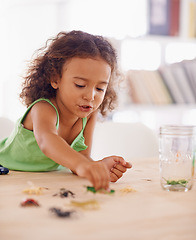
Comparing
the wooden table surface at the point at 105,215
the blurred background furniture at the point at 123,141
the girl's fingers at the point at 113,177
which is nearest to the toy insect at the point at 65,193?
the wooden table surface at the point at 105,215

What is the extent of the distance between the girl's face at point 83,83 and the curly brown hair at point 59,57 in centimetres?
3

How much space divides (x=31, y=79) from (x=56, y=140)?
572 mm

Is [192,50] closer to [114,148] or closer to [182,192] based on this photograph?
[114,148]

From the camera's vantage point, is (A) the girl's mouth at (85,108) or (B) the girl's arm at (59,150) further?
(A) the girl's mouth at (85,108)

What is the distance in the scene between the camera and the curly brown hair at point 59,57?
1255mm

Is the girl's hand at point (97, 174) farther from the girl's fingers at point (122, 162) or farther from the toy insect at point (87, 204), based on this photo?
the girl's fingers at point (122, 162)

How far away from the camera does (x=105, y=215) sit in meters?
0.60

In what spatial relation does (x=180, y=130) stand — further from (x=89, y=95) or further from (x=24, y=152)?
(x=24, y=152)

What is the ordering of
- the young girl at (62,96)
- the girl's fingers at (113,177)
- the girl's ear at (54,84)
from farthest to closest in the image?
the girl's ear at (54,84), the young girl at (62,96), the girl's fingers at (113,177)

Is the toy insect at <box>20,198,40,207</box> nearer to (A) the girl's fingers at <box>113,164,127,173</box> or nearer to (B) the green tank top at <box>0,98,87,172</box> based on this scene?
(A) the girl's fingers at <box>113,164,127,173</box>

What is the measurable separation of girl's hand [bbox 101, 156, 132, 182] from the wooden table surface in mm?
28

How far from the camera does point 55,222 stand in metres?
0.55

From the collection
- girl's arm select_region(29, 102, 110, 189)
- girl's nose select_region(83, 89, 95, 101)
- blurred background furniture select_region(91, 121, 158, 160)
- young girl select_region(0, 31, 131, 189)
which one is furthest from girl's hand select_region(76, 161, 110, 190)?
blurred background furniture select_region(91, 121, 158, 160)

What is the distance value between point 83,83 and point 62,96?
133 mm
